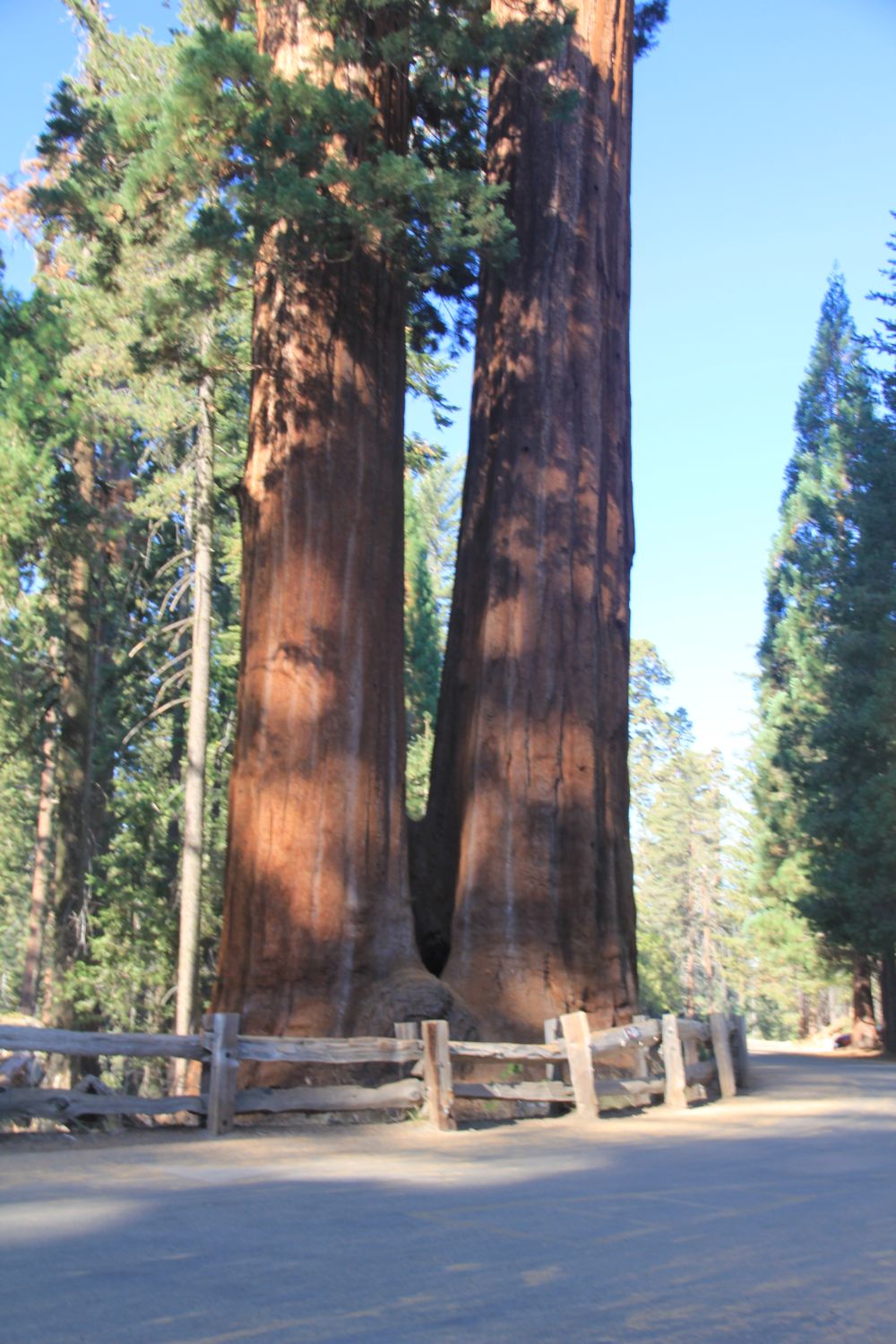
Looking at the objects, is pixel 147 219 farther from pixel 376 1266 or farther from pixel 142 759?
pixel 142 759

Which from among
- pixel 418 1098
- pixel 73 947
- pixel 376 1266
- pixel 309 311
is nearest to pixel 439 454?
pixel 73 947

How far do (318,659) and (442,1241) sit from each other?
6.75 meters

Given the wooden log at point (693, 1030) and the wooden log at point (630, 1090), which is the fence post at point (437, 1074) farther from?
the wooden log at point (693, 1030)

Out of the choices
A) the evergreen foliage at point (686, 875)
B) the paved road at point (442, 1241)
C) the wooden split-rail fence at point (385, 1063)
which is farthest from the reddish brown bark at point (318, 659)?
the evergreen foliage at point (686, 875)

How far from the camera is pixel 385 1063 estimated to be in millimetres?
10180

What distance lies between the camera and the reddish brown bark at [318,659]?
10969 mm

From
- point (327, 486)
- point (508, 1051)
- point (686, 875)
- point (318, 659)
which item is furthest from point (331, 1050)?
point (686, 875)

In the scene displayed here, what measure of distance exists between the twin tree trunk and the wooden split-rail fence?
2.03 feet

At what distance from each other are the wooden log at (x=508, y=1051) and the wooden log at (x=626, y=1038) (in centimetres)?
36

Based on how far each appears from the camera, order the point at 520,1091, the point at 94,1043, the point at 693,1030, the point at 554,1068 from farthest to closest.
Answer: the point at 693,1030 → the point at 554,1068 → the point at 520,1091 → the point at 94,1043

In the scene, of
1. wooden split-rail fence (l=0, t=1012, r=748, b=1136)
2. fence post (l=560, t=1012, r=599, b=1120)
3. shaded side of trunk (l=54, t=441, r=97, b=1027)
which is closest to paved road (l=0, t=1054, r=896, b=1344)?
wooden split-rail fence (l=0, t=1012, r=748, b=1136)

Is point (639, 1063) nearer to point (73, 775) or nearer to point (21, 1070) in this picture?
point (21, 1070)

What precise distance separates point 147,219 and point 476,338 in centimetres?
387

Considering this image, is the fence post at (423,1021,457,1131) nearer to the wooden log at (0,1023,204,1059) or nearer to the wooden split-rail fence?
the wooden split-rail fence
